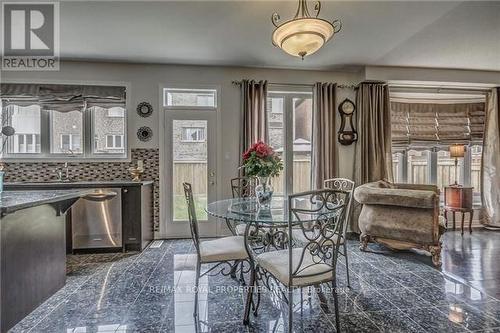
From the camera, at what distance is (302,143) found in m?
4.56

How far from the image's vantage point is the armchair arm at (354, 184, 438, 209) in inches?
123

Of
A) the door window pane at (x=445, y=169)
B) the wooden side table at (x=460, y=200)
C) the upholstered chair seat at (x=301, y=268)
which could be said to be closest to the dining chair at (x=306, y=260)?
the upholstered chair seat at (x=301, y=268)

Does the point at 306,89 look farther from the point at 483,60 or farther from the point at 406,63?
the point at 483,60

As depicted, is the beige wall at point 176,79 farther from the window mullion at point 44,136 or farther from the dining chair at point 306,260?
the dining chair at point 306,260

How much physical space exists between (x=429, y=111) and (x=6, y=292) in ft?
20.6

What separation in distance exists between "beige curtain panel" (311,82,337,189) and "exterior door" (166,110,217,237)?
5.38 ft

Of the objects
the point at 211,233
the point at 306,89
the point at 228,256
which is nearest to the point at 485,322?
the point at 228,256

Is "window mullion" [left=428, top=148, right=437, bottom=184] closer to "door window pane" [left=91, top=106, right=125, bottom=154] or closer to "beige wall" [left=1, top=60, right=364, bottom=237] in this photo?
"beige wall" [left=1, top=60, right=364, bottom=237]

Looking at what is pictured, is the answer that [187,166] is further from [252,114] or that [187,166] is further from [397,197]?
[397,197]

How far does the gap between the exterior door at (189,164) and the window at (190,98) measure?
140 mm

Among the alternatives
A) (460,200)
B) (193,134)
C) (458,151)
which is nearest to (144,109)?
(193,134)

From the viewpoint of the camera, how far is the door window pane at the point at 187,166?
4.26 metres

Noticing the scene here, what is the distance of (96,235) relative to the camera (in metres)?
3.58

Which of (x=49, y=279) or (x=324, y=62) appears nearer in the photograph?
(x=49, y=279)
